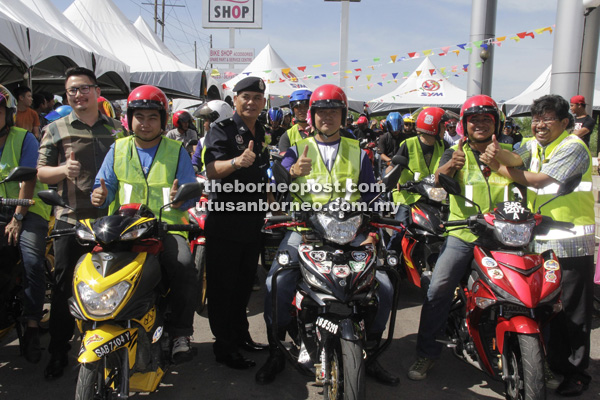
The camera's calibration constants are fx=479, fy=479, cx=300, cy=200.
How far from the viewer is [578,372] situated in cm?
337

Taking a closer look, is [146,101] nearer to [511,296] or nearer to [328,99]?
[328,99]

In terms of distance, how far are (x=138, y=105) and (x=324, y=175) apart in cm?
133

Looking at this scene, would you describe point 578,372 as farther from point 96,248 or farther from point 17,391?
point 17,391

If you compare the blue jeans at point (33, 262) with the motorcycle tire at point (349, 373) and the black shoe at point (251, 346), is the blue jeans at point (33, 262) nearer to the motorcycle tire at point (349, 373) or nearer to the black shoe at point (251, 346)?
the black shoe at point (251, 346)

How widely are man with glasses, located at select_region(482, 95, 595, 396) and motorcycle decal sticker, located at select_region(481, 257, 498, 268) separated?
26.1 inches

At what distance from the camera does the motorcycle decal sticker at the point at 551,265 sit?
2872mm

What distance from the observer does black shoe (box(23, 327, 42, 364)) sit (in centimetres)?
360

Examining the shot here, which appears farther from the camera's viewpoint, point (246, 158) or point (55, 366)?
point (55, 366)

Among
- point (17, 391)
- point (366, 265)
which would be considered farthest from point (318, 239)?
point (17, 391)

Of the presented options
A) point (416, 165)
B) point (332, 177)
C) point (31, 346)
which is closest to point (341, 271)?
point (332, 177)

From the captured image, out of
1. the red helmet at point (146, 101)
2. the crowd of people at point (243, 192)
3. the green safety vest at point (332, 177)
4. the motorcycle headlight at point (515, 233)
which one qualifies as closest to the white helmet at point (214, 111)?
the crowd of people at point (243, 192)

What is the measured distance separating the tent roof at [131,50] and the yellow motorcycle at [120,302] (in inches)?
514

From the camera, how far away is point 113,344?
2488mm

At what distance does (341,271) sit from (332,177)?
0.84m
